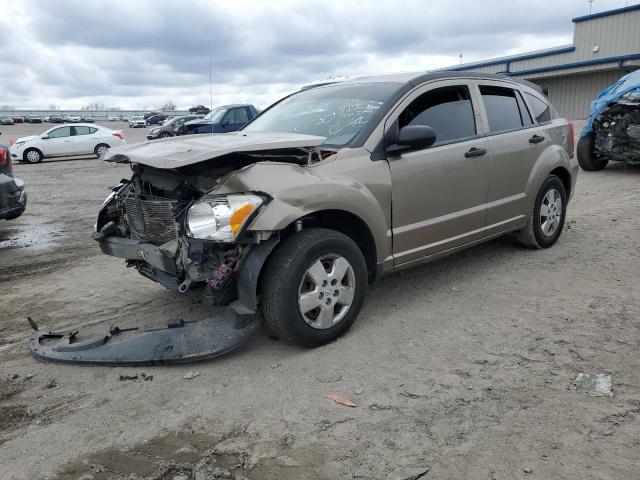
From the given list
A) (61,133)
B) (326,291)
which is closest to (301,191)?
(326,291)

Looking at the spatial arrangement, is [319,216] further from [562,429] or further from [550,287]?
[550,287]

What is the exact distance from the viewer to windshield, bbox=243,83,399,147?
409cm

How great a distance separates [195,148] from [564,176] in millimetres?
4125

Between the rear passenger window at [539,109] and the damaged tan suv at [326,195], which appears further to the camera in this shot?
the rear passenger window at [539,109]

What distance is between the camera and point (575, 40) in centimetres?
2650

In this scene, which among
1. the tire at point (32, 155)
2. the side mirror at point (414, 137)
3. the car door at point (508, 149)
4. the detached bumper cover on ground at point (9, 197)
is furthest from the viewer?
the tire at point (32, 155)

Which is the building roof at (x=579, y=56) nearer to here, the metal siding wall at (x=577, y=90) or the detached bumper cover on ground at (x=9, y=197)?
the metal siding wall at (x=577, y=90)

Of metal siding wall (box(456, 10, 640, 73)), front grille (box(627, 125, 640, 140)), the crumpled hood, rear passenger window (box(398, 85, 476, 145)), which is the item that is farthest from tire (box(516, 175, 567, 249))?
metal siding wall (box(456, 10, 640, 73))

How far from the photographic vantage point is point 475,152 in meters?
4.53

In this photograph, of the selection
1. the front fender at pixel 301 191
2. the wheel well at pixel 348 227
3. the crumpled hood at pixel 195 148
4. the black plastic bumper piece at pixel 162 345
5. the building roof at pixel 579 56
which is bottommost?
the black plastic bumper piece at pixel 162 345

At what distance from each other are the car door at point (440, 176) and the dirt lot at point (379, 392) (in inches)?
20.7

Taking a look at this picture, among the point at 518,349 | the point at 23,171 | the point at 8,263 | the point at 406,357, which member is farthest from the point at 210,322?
the point at 23,171

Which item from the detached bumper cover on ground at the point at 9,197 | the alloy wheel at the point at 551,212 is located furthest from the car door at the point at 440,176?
the detached bumper cover on ground at the point at 9,197

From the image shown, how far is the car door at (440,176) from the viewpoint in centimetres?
404
